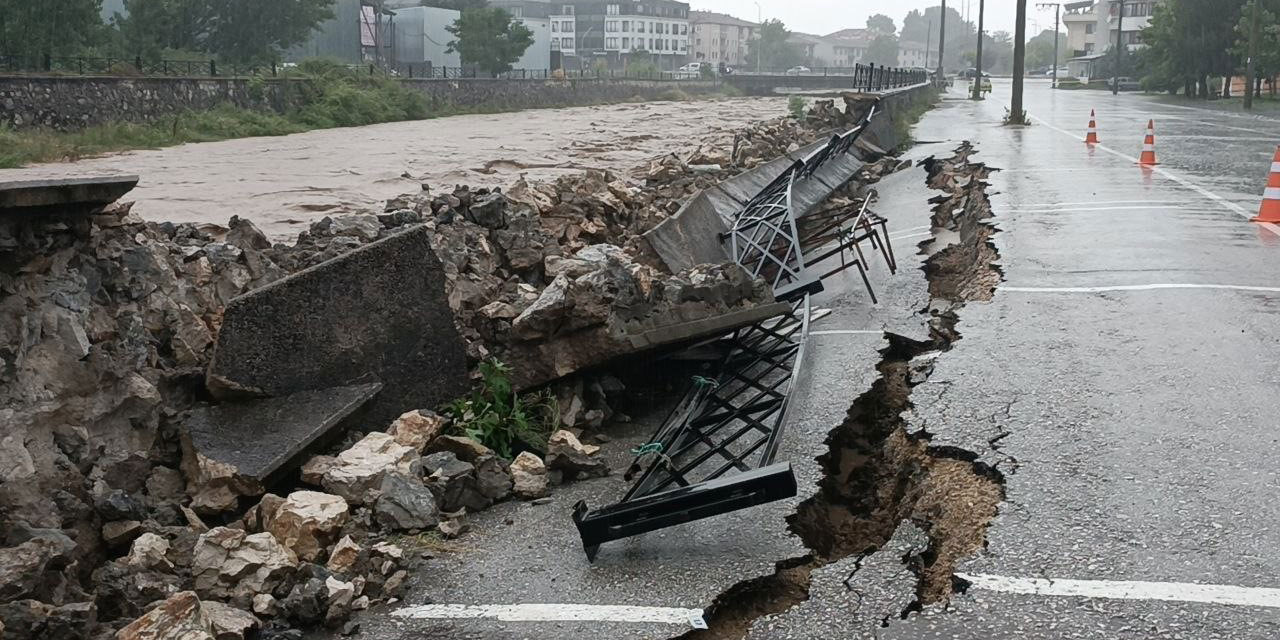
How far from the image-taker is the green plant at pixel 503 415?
6.41 meters

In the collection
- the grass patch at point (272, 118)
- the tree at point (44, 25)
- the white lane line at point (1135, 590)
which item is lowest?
the white lane line at point (1135, 590)

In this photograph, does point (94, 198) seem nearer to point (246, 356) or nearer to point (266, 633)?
point (246, 356)

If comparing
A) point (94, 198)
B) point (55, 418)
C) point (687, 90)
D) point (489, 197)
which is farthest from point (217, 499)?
point (687, 90)

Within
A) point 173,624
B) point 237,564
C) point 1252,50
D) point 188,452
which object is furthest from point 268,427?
point 1252,50

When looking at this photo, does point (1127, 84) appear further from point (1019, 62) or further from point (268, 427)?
point (268, 427)

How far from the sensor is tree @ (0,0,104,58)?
30578mm

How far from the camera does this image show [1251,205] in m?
13.7

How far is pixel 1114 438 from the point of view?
5.71 m

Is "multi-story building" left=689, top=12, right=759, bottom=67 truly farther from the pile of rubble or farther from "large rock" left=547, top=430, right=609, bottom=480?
"large rock" left=547, top=430, right=609, bottom=480

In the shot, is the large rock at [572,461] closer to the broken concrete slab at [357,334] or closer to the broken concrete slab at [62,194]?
the broken concrete slab at [357,334]

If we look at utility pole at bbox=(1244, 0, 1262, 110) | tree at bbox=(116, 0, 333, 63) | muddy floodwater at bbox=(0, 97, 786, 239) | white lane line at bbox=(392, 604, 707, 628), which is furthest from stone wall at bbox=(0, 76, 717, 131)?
utility pole at bbox=(1244, 0, 1262, 110)

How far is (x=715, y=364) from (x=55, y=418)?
4062mm

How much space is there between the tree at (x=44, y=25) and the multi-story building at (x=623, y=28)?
122m

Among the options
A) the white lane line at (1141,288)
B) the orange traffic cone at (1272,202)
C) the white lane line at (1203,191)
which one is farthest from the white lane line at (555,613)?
the orange traffic cone at (1272,202)
